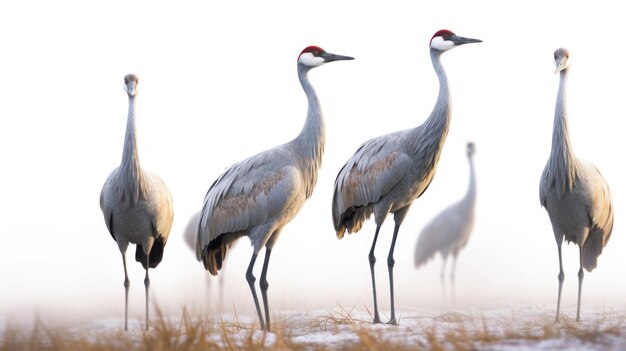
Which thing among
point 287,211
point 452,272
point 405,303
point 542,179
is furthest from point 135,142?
point 452,272

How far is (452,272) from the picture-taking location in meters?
17.8

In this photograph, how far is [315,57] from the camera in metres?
11.2

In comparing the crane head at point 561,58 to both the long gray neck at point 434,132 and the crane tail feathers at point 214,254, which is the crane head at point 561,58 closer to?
the long gray neck at point 434,132

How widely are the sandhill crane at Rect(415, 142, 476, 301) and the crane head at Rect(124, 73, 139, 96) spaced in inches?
307

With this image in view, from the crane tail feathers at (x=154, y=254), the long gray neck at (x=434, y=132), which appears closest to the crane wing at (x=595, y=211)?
the long gray neck at (x=434, y=132)

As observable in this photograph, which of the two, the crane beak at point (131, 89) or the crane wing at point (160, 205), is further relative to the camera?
the crane beak at point (131, 89)

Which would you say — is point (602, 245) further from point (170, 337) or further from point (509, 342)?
point (170, 337)

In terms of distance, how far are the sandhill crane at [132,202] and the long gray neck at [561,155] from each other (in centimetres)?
461

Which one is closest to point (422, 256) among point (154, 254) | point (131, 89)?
point (154, 254)

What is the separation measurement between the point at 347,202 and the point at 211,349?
14.8ft

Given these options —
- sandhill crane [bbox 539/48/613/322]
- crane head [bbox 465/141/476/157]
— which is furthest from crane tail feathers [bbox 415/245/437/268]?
sandhill crane [bbox 539/48/613/322]

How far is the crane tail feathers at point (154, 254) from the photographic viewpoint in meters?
11.5

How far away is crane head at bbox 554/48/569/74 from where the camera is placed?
35.4 ft

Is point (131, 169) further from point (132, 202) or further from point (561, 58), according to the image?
point (561, 58)
